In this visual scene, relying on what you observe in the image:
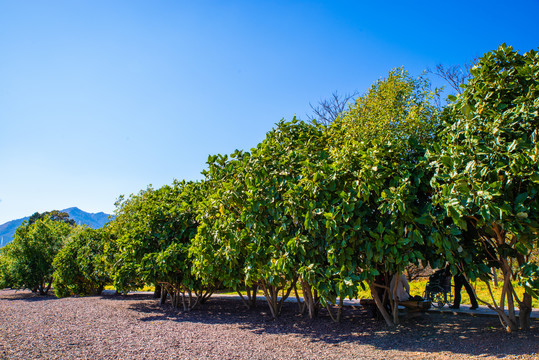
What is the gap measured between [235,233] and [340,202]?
86.1 inches

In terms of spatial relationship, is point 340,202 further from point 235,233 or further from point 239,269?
point 239,269

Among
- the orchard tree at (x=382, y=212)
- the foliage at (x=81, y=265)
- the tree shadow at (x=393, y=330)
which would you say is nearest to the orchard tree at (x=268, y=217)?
the orchard tree at (x=382, y=212)

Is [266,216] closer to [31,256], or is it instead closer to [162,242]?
[162,242]

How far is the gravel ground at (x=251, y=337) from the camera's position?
5180 mm

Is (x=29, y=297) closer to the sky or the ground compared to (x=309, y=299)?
closer to the ground

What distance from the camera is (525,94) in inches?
206

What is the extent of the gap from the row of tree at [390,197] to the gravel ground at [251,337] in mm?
621

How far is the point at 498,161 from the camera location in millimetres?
4727

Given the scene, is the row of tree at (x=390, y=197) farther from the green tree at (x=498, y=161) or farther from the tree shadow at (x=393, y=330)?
the tree shadow at (x=393, y=330)

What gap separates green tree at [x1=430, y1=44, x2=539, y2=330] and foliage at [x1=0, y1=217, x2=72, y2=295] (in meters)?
16.7

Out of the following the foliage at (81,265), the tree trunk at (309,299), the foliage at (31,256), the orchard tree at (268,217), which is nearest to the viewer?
the orchard tree at (268,217)

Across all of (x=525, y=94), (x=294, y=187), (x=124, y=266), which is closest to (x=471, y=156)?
(x=525, y=94)

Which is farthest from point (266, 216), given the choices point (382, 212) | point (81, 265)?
point (81, 265)

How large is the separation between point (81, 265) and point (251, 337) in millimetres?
8776
